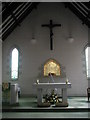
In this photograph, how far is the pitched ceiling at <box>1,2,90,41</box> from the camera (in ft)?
23.6

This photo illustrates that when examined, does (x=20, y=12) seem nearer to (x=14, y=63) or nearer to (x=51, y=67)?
(x=14, y=63)

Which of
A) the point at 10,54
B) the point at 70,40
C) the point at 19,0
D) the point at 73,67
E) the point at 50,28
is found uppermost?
the point at 19,0

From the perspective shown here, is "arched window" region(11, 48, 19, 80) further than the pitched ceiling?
Yes

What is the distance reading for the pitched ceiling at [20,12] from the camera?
23.6 feet

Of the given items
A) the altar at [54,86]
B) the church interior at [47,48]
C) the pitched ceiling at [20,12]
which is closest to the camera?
the altar at [54,86]

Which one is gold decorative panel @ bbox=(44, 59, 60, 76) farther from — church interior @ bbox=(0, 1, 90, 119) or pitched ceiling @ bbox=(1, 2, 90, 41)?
pitched ceiling @ bbox=(1, 2, 90, 41)

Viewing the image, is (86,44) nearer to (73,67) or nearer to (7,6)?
(73,67)

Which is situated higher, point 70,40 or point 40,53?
point 70,40

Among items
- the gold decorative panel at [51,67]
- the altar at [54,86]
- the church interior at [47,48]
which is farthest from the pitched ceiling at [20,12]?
the altar at [54,86]

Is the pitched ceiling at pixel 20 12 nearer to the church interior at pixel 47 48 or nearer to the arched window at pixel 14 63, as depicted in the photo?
the church interior at pixel 47 48

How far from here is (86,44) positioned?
9.21 metres

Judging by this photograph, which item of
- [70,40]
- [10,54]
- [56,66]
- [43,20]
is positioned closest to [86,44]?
[70,40]

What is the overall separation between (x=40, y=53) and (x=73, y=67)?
74.8 inches

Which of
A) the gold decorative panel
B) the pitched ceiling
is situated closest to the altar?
the gold decorative panel
